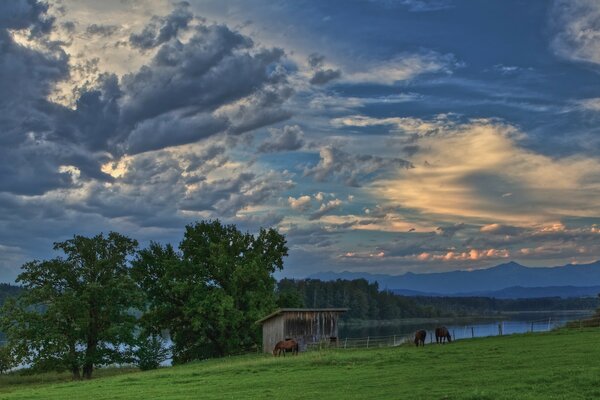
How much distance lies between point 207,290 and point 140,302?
747cm

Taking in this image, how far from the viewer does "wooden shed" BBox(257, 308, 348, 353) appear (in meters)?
55.9

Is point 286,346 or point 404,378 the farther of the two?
point 286,346

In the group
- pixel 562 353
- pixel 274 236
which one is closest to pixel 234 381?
pixel 562 353

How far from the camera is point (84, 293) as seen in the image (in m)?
58.0

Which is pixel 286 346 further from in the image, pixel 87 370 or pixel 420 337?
pixel 87 370

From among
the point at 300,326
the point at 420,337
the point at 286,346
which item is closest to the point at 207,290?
the point at 300,326

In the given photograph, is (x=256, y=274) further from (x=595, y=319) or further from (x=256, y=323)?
(x=595, y=319)

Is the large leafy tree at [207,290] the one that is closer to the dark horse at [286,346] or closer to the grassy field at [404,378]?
the dark horse at [286,346]

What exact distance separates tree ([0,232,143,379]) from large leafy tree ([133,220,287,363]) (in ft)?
16.0

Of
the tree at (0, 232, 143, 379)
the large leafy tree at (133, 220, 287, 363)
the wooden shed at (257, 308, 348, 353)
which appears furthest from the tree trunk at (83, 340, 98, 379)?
the wooden shed at (257, 308, 348, 353)

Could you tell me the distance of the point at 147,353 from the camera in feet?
207

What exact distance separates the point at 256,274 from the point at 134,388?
31666mm

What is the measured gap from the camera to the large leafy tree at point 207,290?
205 feet

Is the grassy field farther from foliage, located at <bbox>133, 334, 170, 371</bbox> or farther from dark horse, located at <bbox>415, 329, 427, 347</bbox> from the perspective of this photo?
foliage, located at <bbox>133, 334, 170, 371</bbox>
